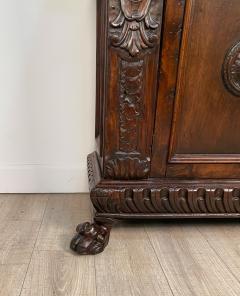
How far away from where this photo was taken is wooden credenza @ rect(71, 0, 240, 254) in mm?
665

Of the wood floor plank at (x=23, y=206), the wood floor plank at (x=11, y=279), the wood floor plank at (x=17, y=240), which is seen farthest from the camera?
the wood floor plank at (x=23, y=206)

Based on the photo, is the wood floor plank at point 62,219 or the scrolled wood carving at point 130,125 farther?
the wood floor plank at point 62,219

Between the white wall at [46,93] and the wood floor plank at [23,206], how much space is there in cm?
4

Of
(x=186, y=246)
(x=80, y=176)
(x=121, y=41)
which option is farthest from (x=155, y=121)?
(x=80, y=176)

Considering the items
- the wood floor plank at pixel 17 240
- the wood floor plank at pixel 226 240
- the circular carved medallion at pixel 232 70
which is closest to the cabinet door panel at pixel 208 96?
the circular carved medallion at pixel 232 70

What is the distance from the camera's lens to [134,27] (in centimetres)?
65

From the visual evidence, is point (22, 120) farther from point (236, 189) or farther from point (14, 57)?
point (236, 189)

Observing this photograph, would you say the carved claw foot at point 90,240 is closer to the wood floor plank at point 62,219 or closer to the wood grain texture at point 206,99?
the wood floor plank at point 62,219

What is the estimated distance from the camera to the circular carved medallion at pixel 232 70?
0.70 m

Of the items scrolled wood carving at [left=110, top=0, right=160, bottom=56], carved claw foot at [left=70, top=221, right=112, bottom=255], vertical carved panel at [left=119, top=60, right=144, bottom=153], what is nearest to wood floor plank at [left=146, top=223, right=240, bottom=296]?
carved claw foot at [left=70, top=221, right=112, bottom=255]

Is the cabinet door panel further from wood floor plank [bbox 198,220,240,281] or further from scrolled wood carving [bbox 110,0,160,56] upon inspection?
wood floor plank [bbox 198,220,240,281]

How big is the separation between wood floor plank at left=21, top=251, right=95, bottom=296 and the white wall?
42 cm

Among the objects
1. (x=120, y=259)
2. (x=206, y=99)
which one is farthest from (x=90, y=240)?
(x=206, y=99)

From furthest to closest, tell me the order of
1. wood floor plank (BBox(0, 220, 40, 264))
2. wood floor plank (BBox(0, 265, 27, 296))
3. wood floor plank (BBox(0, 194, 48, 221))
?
wood floor plank (BBox(0, 194, 48, 221)) → wood floor plank (BBox(0, 220, 40, 264)) → wood floor plank (BBox(0, 265, 27, 296))
